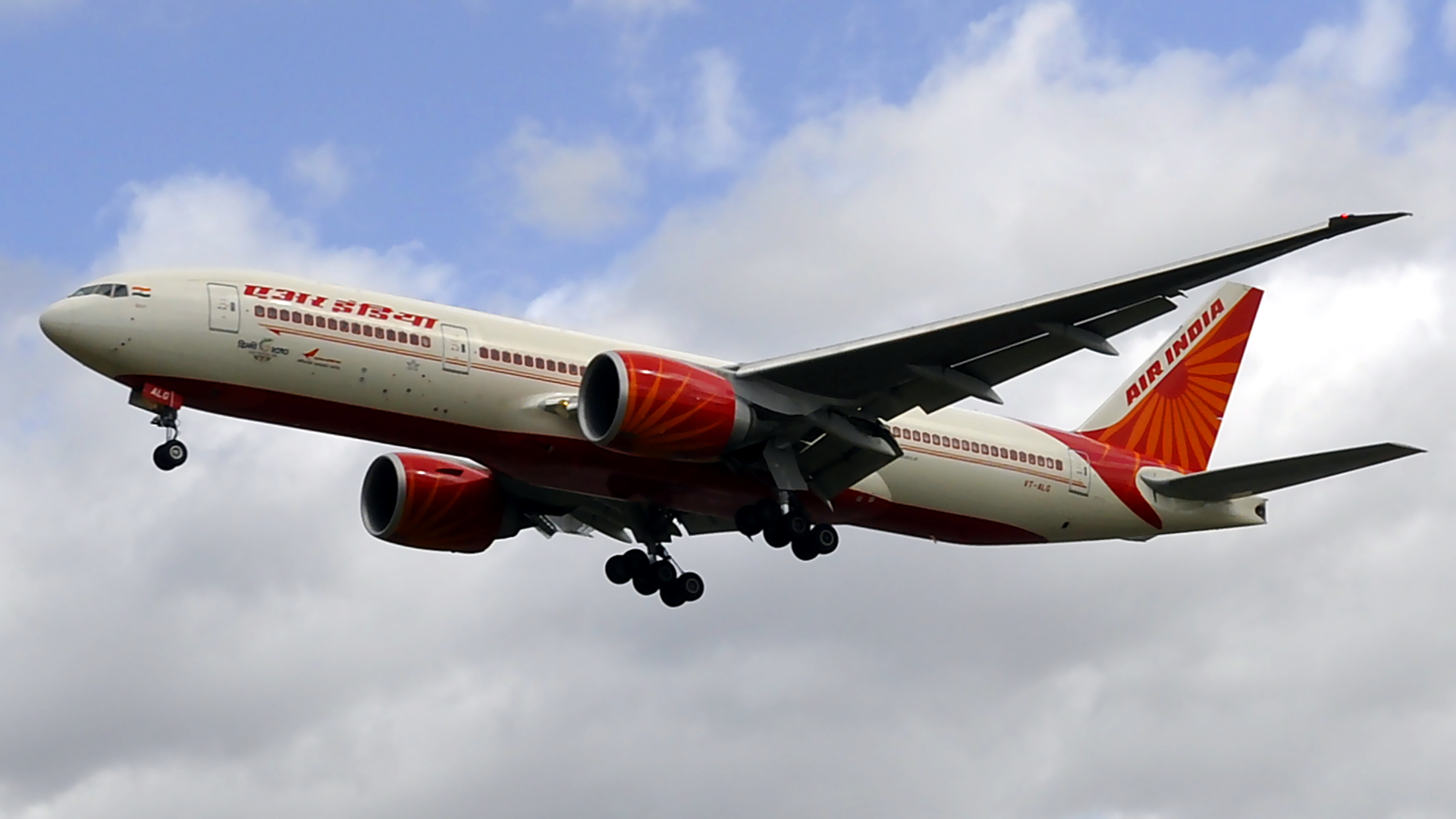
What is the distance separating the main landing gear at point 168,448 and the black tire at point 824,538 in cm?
1199

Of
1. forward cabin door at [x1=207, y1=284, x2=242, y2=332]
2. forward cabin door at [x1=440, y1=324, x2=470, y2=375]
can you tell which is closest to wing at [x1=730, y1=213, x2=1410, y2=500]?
forward cabin door at [x1=440, y1=324, x2=470, y2=375]

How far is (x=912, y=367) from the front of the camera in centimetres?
3544

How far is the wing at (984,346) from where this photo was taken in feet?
106

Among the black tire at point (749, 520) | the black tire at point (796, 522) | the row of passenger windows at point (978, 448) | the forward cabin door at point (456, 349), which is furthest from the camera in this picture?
the row of passenger windows at point (978, 448)

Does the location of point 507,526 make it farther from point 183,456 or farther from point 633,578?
point 183,456

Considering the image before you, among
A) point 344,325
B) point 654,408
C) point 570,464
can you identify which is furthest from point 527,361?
point 344,325

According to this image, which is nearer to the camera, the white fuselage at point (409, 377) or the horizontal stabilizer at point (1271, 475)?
the white fuselage at point (409, 377)

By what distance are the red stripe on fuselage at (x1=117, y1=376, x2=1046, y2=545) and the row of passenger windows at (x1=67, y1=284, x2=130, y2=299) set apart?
144 cm

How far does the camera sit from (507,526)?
41781 mm

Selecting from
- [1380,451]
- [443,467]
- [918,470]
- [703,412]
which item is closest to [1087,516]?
[918,470]

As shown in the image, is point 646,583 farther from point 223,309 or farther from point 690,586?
point 223,309

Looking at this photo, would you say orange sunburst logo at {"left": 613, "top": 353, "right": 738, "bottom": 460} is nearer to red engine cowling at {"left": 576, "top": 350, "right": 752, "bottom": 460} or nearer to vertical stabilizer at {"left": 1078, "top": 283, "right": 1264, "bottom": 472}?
red engine cowling at {"left": 576, "top": 350, "right": 752, "bottom": 460}

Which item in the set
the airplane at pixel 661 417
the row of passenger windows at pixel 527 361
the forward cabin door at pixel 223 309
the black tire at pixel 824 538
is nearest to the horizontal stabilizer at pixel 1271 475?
the airplane at pixel 661 417

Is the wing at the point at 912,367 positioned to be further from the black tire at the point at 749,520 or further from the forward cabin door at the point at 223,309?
the forward cabin door at the point at 223,309
